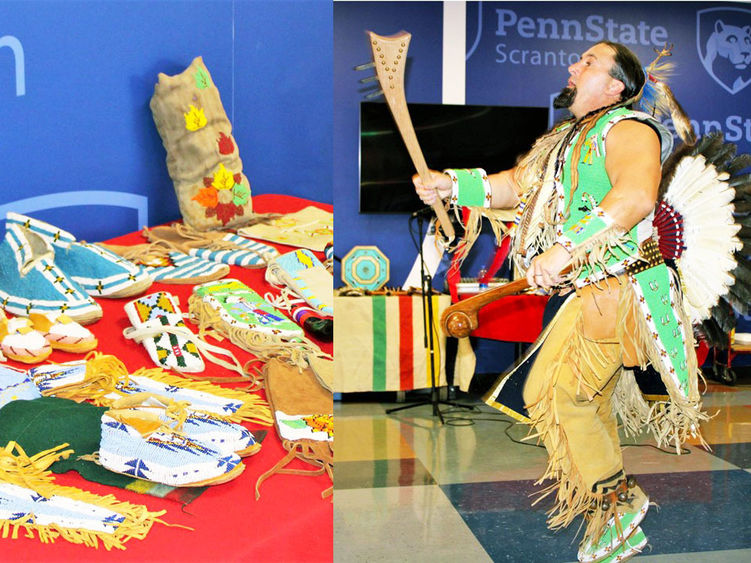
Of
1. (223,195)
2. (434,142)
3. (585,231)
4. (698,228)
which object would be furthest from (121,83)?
(434,142)

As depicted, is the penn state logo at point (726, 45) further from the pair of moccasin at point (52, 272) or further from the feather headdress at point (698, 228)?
the pair of moccasin at point (52, 272)

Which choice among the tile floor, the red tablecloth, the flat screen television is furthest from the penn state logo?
the red tablecloth

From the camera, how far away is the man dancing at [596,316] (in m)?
1.87

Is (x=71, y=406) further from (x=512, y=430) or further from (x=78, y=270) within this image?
(x=512, y=430)

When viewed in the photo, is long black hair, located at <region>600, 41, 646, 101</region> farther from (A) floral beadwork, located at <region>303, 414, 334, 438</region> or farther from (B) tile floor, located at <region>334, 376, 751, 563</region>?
(B) tile floor, located at <region>334, 376, 751, 563</region>

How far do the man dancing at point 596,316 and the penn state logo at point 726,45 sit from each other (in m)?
3.43

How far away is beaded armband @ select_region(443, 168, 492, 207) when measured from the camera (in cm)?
205

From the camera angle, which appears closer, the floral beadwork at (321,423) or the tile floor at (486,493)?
the floral beadwork at (321,423)

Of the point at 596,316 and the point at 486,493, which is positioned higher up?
the point at 596,316

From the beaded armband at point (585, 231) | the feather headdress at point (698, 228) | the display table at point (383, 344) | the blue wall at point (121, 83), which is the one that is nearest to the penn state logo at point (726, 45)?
the display table at point (383, 344)

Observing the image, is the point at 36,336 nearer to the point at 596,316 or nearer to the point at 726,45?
the point at 596,316

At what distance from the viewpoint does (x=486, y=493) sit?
2662 millimetres

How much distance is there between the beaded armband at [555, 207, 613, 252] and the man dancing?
0.17 m

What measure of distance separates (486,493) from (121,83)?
2.04 metres
